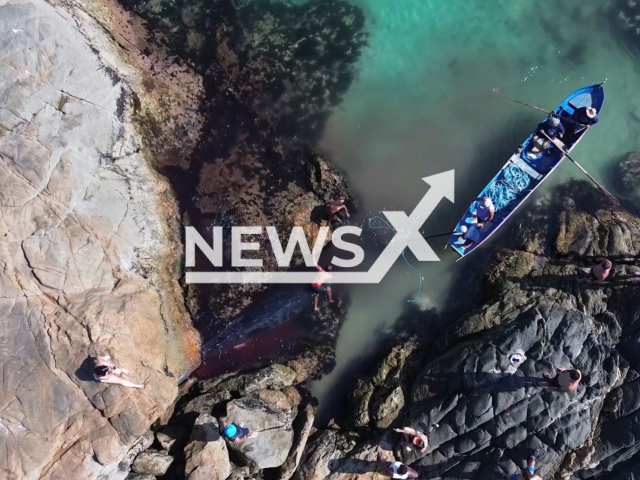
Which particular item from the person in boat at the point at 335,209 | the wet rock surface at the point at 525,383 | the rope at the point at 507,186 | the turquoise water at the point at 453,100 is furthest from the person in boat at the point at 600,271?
the person in boat at the point at 335,209

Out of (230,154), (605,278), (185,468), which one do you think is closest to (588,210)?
(605,278)

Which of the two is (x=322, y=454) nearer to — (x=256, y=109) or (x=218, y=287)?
(x=218, y=287)

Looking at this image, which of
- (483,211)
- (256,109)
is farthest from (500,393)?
(256,109)

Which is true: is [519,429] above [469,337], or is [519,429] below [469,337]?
below

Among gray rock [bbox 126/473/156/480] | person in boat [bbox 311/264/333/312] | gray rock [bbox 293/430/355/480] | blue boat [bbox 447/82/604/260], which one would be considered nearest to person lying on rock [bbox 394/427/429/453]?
gray rock [bbox 293/430/355/480]

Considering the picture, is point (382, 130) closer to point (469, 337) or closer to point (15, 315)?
point (469, 337)

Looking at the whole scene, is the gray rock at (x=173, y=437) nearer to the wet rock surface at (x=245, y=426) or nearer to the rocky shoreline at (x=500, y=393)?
the wet rock surface at (x=245, y=426)

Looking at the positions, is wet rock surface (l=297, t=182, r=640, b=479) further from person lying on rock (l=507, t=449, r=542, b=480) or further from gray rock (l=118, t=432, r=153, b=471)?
gray rock (l=118, t=432, r=153, b=471)
